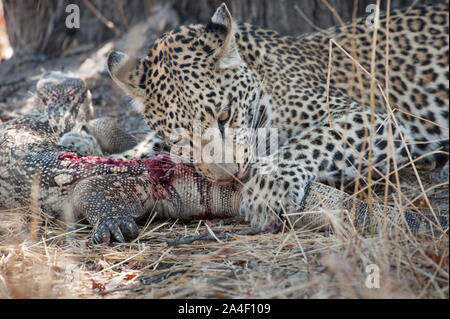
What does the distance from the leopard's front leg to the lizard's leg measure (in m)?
0.90

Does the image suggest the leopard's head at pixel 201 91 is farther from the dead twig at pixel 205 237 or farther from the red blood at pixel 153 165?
the dead twig at pixel 205 237

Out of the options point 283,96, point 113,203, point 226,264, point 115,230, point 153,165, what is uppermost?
point 283,96

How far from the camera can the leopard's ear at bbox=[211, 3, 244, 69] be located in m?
4.66

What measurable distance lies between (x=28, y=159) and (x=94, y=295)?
6.67 feet

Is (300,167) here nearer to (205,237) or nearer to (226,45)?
(205,237)

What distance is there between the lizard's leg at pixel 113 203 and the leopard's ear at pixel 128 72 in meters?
0.82

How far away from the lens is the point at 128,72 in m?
5.00

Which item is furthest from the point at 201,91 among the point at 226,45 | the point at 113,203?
the point at 113,203

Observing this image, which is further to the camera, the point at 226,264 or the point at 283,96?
the point at 283,96

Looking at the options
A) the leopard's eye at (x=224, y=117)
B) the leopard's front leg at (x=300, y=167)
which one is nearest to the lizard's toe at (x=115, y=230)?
the leopard's front leg at (x=300, y=167)

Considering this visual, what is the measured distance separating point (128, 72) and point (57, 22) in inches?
159
